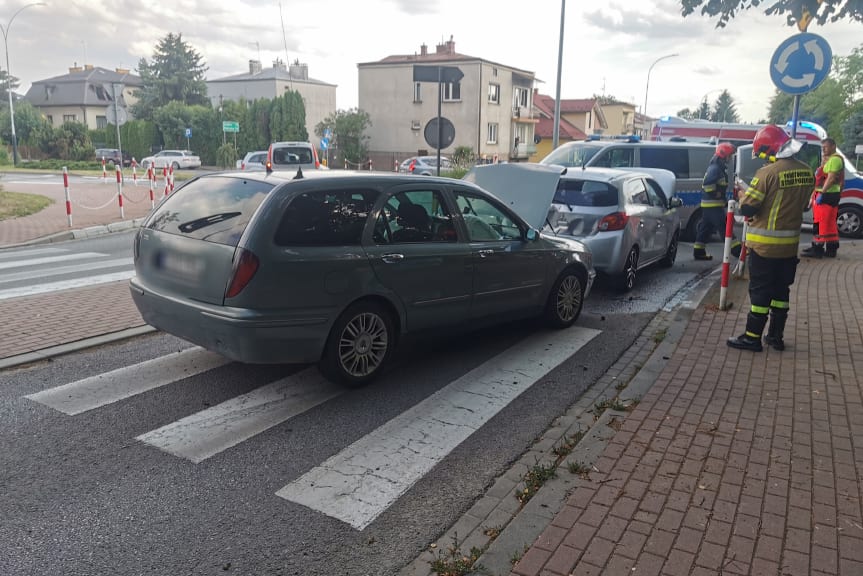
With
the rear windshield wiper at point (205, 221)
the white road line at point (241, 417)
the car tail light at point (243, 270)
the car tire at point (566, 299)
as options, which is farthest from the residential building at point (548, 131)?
the car tail light at point (243, 270)

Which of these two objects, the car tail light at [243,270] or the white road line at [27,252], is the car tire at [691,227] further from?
the white road line at [27,252]

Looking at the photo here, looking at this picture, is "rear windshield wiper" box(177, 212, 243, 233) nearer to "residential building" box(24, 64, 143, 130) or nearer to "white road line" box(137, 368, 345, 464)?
"white road line" box(137, 368, 345, 464)

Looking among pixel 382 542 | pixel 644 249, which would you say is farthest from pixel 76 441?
pixel 644 249

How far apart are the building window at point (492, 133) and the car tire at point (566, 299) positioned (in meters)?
46.9

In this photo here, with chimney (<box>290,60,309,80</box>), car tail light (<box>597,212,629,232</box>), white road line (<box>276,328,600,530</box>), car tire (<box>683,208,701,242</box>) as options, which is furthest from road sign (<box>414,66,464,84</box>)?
chimney (<box>290,60,309,80</box>)

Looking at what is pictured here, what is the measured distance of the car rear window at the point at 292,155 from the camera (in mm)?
19969

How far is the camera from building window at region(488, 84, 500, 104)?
5207 cm

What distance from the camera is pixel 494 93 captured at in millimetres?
52969

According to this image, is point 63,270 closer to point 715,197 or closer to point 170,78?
point 715,197

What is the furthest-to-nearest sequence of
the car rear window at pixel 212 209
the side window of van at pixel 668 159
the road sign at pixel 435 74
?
the side window of van at pixel 668 159 → the road sign at pixel 435 74 → the car rear window at pixel 212 209

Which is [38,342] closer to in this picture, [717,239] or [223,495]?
[223,495]

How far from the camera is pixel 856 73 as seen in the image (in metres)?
67.0

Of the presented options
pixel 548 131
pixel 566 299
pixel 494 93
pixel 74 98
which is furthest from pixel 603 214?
pixel 74 98

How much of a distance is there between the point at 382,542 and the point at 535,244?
396 centimetres
